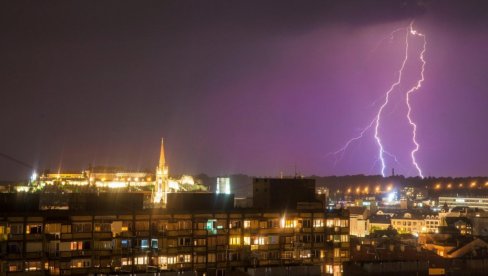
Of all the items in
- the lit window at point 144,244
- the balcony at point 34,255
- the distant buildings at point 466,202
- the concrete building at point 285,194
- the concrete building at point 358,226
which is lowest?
the balcony at point 34,255

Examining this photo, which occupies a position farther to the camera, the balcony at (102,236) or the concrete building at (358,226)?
the concrete building at (358,226)

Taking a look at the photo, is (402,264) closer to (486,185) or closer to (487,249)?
(487,249)

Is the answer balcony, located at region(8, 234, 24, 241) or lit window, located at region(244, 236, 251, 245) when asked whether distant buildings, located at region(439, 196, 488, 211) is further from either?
balcony, located at region(8, 234, 24, 241)

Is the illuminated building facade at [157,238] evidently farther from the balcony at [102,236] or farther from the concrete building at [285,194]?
the concrete building at [285,194]

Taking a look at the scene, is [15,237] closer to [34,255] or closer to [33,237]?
[33,237]

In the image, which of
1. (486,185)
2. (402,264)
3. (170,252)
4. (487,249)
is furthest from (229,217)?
(486,185)

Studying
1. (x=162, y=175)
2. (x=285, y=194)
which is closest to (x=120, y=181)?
(x=162, y=175)

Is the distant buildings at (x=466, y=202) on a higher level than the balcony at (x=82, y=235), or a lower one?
higher

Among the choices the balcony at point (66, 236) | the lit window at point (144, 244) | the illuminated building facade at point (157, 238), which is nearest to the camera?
the illuminated building facade at point (157, 238)

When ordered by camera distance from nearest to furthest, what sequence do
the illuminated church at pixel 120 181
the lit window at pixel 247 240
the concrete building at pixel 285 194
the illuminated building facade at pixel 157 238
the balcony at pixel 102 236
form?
the illuminated building facade at pixel 157 238 < the balcony at pixel 102 236 < the lit window at pixel 247 240 < the concrete building at pixel 285 194 < the illuminated church at pixel 120 181

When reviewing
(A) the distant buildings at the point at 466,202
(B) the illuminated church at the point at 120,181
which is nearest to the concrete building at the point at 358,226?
(B) the illuminated church at the point at 120,181

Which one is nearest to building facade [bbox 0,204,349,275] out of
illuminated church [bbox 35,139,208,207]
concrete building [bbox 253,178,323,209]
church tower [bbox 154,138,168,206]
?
concrete building [bbox 253,178,323,209]
